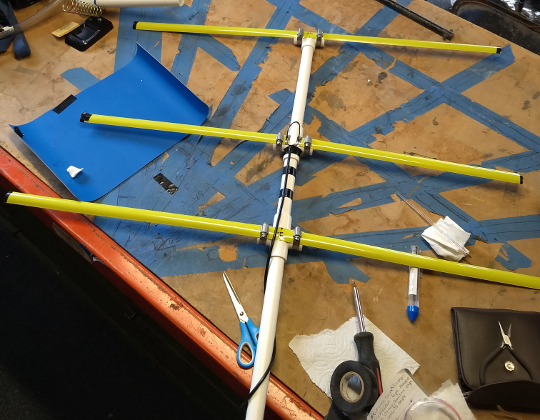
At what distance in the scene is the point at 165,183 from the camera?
116cm

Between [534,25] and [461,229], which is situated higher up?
[534,25]

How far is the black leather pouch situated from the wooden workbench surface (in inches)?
1.2

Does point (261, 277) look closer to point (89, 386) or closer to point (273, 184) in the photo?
point (273, 184)

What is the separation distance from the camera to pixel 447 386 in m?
0.89

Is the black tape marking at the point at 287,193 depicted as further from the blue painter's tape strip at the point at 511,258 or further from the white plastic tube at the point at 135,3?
the white plastic tube at the point at 135,3

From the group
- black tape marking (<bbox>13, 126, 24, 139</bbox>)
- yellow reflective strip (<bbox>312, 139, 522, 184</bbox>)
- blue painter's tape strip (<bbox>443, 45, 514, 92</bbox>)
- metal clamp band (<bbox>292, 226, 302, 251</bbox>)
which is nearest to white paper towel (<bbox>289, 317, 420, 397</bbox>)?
metal clamp band (<bbox>292, 226, 302, 251</bbox>)

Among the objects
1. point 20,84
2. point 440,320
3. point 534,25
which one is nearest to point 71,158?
point 20,84

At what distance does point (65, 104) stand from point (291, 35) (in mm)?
810

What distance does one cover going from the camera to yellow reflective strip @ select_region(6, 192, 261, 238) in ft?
3.33

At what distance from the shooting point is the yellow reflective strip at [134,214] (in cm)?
102

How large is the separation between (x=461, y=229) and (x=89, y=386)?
4.45 feet

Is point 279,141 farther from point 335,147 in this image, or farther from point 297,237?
point 297,237

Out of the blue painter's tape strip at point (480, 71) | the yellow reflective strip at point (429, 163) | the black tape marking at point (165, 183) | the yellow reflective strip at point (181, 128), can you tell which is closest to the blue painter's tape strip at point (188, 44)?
the yellow reflective strip at point (181, 128)

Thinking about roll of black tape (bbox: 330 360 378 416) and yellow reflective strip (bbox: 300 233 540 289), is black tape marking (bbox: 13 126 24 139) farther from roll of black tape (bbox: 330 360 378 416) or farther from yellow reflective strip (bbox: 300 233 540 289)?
roll of black tape (bbox: 330 360 378 416)
